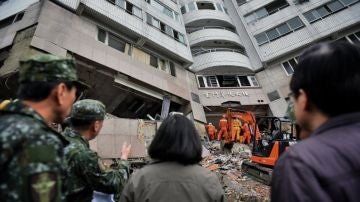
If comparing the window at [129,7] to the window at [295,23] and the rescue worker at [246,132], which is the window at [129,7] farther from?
the window at [295,23]

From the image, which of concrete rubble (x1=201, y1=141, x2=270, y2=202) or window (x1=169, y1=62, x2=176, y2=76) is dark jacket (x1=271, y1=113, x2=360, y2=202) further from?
window (x1=169, y1=62, x2=176, y2=76)

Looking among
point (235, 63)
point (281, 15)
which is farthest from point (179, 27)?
point (281, 15)

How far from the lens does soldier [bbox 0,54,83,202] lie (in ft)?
4.14

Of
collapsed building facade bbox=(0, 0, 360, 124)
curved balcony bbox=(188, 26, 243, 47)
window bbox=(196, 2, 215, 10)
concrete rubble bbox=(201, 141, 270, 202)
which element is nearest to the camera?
concrete rubble bbox=(201, 141, 270, 202)

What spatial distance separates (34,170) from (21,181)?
0.08m

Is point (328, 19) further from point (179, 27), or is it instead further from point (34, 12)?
point (34, 12)

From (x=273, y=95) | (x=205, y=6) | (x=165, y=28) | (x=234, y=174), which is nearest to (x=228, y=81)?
(x=273, y=95)

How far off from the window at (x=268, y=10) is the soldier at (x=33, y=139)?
24.2 metres

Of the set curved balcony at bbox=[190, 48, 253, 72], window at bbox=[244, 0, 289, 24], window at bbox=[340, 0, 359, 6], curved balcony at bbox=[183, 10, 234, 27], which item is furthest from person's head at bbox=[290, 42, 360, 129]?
window at bbox=[244, 0, 289, 24]

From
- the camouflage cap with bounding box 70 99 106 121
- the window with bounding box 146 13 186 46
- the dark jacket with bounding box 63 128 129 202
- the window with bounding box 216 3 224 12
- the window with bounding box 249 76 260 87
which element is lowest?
the dark jacket with bounding box 63 128 129 202

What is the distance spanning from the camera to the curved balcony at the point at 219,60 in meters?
20.6

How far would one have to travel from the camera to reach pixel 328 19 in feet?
66.0

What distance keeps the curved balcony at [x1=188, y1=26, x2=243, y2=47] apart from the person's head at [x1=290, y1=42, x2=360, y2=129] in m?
21.6

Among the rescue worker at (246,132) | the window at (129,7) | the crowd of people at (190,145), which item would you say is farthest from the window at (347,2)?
the crowd of people at (190,145)
